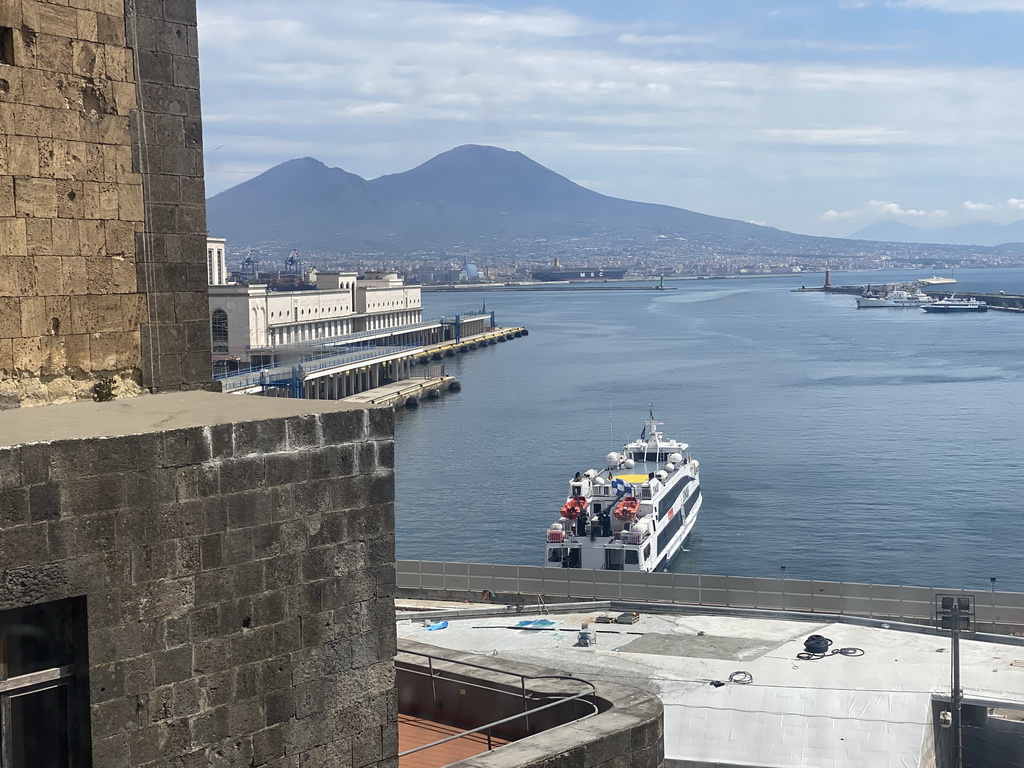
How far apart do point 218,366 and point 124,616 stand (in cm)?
5857

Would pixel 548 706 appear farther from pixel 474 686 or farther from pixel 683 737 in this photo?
pixel 683 737

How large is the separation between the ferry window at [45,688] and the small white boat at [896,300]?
18360 centimetres

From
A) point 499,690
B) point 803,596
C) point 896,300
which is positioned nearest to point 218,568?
point 499,690

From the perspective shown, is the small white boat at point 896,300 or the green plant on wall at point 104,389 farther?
the small white boat at point 896,300

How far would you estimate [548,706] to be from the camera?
659 centimetres

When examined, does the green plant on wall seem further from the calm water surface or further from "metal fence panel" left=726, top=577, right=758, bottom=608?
the calm water surface

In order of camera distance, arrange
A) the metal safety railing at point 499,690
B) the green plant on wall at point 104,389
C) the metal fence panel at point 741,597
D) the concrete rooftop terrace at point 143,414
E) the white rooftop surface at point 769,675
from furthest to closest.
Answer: the metal fence panel at point 741,597 < the white rooftop surface at point 769,675 < the metal safety railing at point 499,690 < the green plant on wall at point 104,389 < the concrete rooftop terrace at point 143,414

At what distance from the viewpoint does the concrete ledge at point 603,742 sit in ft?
19.3

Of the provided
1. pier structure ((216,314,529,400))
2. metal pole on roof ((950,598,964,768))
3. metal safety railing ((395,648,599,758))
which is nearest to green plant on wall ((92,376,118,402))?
metal safety railing ((395,648,599,758))

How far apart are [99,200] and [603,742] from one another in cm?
364

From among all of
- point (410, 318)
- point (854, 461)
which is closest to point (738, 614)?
point (854, 461)

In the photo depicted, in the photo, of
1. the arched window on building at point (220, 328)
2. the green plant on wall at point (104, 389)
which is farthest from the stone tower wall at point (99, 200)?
the arched window on building at point (220, 328)

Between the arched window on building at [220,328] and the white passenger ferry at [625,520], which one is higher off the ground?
the arched window on building at [220,328]

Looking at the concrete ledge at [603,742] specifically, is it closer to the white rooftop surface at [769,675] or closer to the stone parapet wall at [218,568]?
the stone parapet wall at [218,568]
